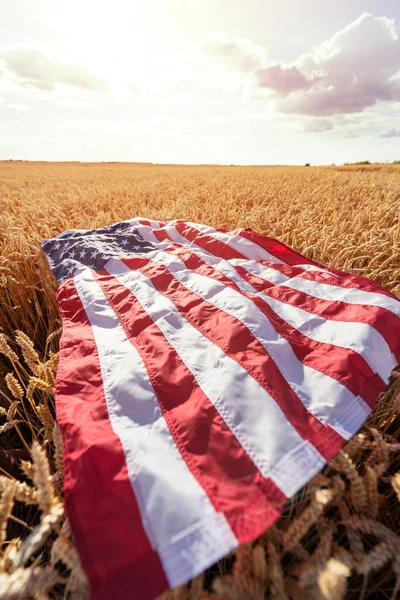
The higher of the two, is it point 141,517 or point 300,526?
point 300,526

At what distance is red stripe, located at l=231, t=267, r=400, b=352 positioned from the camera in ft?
5.01

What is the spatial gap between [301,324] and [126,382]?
1.09 meters

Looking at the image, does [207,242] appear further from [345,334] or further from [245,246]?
[345,334]

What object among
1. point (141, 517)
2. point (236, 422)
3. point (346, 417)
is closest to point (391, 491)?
point (346, 417)

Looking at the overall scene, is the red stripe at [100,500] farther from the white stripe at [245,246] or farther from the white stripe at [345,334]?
the white stripe at [245,246]

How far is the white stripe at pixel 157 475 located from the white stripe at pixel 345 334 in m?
0.98

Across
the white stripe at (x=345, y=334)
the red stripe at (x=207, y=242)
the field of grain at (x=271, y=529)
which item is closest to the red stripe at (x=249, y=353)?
the field of grain at (x=271, y=529)

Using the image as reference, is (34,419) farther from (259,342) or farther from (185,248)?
(185,248)

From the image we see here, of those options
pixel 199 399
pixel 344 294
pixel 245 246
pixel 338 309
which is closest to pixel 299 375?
pixel 199 399

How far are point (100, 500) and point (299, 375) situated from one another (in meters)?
1.00

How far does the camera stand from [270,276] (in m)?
2.31

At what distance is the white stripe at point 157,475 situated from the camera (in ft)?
2.52

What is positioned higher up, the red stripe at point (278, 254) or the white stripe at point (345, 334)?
the red stripe at point (278, 254)

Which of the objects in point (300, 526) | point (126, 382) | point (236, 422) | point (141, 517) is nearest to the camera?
point (300, 526)
